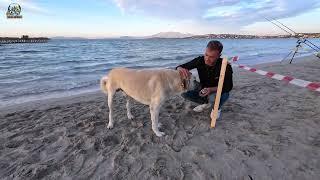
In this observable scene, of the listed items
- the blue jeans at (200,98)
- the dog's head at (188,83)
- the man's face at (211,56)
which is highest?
the man's face at (211,56)

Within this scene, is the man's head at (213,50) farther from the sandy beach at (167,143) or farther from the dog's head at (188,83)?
the sandy beach at (167,143)

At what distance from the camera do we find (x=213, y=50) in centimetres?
469

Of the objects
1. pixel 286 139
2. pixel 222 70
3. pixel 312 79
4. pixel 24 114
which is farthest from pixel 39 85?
pixel 312 79

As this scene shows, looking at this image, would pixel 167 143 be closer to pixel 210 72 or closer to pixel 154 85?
pixel 154 85

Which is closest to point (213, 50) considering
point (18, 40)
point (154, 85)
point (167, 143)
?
point (154, 85)

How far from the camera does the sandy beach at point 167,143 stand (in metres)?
3.59

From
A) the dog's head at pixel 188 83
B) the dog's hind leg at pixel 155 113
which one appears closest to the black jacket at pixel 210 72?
the dog's head at pixel 188 83

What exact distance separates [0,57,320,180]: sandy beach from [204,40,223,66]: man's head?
4.38 ft

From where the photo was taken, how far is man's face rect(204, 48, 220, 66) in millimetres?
4725

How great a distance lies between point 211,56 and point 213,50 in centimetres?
13

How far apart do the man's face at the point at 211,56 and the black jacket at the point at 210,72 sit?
0.67 ft

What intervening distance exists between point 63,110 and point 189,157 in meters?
3.86

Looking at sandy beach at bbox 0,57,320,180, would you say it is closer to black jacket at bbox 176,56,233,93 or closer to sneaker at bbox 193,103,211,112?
sneaker at bbox 193,103,211,112

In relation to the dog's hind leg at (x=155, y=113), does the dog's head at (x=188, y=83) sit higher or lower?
higher
